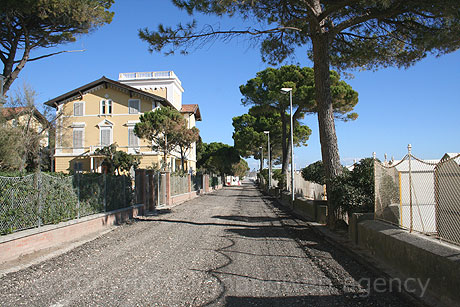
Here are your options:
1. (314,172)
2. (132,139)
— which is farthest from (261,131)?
(314,172)

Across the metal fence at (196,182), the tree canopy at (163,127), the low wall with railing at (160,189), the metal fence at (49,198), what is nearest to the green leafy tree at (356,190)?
the metal fence at (49,198)

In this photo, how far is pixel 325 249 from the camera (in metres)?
8.23

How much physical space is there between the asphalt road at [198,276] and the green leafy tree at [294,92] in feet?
61.5

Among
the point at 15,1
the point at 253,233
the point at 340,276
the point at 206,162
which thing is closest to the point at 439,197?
the point at 340,276

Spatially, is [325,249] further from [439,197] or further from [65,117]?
[65,117]

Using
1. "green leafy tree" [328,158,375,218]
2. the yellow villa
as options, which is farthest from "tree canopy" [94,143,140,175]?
"green leafy tree" [328,158,375,218]

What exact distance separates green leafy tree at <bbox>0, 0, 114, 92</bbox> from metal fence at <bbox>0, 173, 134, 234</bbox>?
23.3ft

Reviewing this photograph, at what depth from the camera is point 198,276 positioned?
5801mm

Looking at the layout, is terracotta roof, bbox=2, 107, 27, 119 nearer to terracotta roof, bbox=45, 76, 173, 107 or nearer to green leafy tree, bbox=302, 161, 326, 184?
green leafy tree, bbox=302, 161, 326, 184

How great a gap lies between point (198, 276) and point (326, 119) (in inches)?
271

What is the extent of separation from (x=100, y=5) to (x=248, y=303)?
1576cm

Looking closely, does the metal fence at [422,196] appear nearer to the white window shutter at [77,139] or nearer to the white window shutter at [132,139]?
the white window shutter at [132,139]

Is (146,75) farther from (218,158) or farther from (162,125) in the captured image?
(162,125)

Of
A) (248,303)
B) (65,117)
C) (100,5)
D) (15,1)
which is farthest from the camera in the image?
(65,117)
